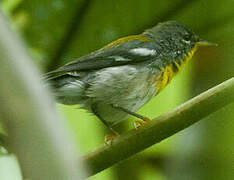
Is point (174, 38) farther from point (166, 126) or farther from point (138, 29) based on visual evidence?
point (166, 126)

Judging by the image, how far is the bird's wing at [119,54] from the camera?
1.63 metres

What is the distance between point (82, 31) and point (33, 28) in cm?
18

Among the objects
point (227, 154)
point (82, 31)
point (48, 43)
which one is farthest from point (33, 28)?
point (227, 154)

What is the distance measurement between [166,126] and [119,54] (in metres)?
0.93

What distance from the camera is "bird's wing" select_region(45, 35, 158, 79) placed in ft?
5.34

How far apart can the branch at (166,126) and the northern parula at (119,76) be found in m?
0.63

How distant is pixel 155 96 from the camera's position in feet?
5.64

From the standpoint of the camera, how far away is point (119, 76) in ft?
5.61

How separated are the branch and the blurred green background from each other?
0.19 m

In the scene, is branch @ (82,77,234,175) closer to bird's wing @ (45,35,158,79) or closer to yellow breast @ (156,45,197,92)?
bird's wing @ (45,35,158,79)

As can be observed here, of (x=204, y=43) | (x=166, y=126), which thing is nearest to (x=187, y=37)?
(x=204, y=43)

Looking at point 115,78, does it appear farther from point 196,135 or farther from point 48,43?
point 196,135

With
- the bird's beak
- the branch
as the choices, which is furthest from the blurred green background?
the branch

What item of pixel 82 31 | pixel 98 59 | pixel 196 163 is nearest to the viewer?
pixel 196 163
